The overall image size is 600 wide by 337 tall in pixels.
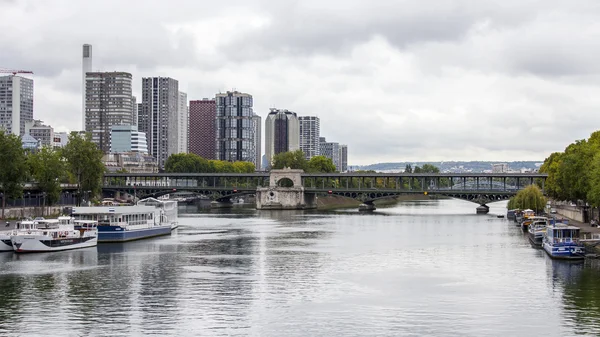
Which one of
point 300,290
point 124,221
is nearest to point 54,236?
point 124,221

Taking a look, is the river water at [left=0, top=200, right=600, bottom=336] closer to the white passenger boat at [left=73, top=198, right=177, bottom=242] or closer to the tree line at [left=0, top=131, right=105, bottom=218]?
the white passenger boat at [left=73, top=198, right=177, bottom=242]

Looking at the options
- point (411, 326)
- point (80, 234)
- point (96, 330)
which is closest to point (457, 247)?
point (80, 234)

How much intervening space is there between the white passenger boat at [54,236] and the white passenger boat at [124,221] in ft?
9.63

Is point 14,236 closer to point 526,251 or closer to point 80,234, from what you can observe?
point 80,234

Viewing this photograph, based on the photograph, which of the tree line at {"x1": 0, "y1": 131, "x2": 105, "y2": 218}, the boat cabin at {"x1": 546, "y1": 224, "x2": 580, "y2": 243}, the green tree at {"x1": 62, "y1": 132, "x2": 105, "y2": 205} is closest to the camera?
the boat cabin at {"x1": 546, "y1": 224, "x2": 580, "y2": 243}

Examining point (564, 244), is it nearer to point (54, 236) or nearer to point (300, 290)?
point (300, 290)

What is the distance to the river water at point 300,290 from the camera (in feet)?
143

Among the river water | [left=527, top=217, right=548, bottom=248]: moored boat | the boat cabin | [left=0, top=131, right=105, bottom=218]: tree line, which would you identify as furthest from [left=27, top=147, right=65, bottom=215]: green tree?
the boat cabin

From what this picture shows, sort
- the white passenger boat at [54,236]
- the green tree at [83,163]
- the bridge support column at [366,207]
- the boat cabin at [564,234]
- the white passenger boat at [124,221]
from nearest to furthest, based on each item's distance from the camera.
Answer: the boat cabin at [564,234] < the white passenger boat at [54,236] < the white passenger boat at [124,221] < the green tree at [83,163] < the bridge support column at [366,207]

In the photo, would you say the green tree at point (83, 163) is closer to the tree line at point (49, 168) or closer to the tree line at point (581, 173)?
the tree line at point (49, 168)

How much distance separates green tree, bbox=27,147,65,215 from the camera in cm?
12169

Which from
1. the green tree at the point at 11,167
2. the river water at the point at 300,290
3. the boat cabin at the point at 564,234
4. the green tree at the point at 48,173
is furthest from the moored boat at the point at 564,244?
the green tree at the point at 48,173

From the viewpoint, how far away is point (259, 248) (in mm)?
84750

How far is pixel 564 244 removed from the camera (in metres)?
70.8
